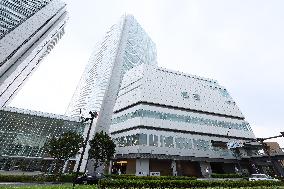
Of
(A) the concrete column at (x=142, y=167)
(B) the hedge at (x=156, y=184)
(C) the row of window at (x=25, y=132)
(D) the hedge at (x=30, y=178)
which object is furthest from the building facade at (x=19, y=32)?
(B) the hedge at (x=156, y=184)

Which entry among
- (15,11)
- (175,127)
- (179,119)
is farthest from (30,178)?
(15,11)

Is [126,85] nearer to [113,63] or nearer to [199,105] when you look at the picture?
[199,105]

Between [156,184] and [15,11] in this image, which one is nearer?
[156,184]

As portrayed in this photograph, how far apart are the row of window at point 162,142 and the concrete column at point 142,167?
336 cm

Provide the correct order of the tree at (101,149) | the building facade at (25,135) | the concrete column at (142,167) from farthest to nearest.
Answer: the building facade at (25,135), the tree at (101,149), the concrete column at (142,167)

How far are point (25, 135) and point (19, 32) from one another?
56.8 meters

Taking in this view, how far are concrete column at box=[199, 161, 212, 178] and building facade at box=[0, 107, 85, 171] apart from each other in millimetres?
34950

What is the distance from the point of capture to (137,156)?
4428 centimetres

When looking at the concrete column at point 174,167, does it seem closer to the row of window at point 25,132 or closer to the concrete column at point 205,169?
the concrete column at point 205,169

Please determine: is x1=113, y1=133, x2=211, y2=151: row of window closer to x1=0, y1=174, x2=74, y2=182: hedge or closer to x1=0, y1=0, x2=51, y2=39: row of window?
x1=0, y1=174, x2=74, y2=182: hedge

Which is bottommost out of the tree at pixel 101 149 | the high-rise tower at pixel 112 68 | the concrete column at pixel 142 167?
the concrete column at pixel 142 167

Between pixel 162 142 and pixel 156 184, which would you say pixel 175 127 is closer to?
pixel 162 142

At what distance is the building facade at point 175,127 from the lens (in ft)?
154

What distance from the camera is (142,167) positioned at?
44469 mm
